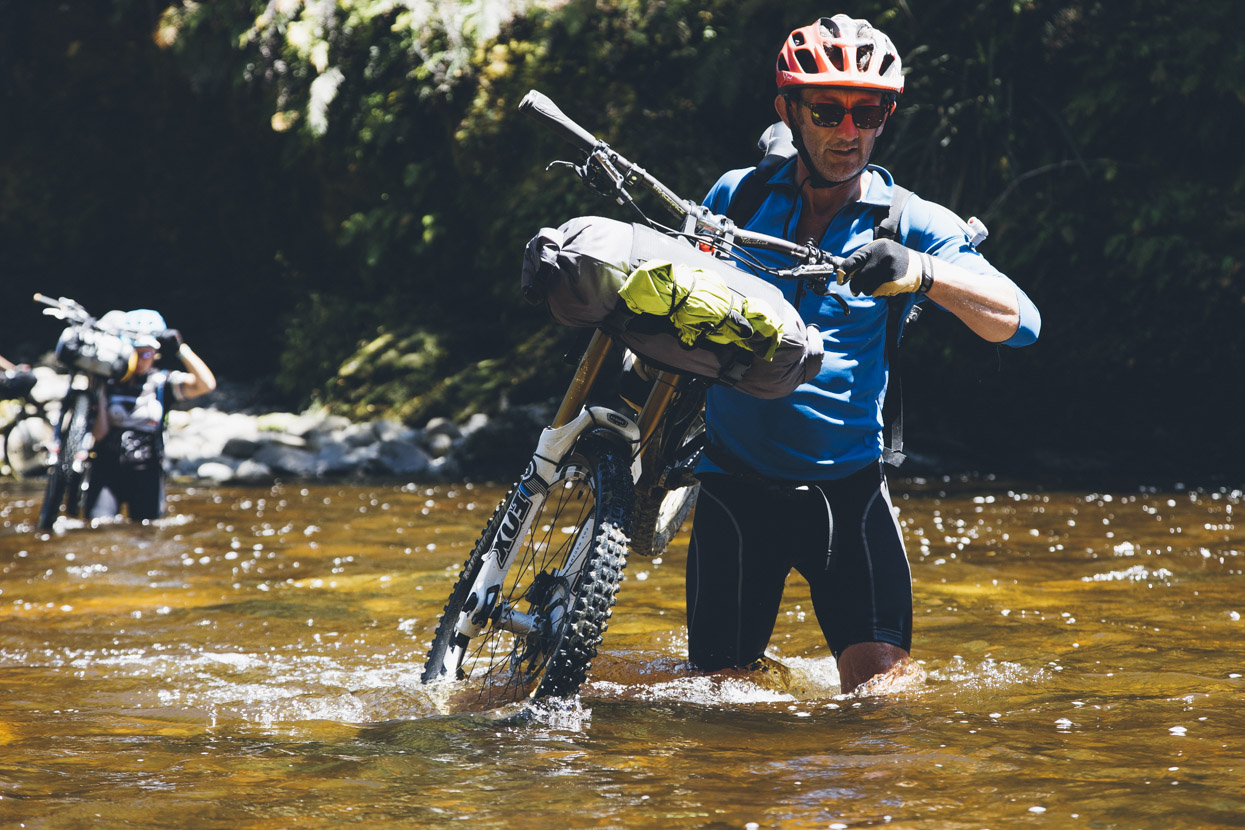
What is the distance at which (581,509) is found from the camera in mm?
4340

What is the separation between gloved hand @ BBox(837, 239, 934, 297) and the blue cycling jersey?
46 centimetres

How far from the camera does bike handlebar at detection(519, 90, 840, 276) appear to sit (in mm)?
3586

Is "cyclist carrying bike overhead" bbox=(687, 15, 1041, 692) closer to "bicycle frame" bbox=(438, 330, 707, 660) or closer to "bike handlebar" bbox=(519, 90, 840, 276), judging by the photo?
"bicycle frame" bbox=(438, 330, 707, 660)

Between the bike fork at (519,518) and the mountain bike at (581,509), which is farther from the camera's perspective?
the bike fork at (519,518)

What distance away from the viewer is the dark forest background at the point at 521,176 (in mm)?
11766

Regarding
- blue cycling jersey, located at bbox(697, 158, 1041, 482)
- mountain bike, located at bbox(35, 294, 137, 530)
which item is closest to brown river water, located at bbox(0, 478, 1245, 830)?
blue cycling jersey, located at bbox(697, 158, 1041, 482)

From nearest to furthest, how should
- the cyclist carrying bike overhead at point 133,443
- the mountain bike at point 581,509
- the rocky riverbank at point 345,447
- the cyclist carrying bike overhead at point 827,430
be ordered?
the mountain bike at point 581,509 → the cyclist carrying bike overhead at point 827,430 → the cyclist carrying bike overhead at point 133,443 → the rocky riverbank at point 345,447

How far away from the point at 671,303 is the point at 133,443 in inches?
304

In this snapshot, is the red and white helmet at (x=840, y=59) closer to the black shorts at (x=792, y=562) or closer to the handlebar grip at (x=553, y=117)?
the handlebar grip at (x=553, y=117)

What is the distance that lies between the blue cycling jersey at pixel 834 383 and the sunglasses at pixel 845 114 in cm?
22

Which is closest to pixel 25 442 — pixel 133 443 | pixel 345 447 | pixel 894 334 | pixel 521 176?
pixel 345 447

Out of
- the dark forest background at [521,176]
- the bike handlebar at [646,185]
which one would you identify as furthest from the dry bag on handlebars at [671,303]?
the dark forest background at [521,176]

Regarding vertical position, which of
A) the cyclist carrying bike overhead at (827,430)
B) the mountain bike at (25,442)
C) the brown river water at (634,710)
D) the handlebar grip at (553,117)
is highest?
the handlebar grip at (553,117)

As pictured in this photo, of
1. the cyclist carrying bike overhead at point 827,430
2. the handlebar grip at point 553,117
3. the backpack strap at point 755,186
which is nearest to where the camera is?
the handlebar grip at point 553,117
